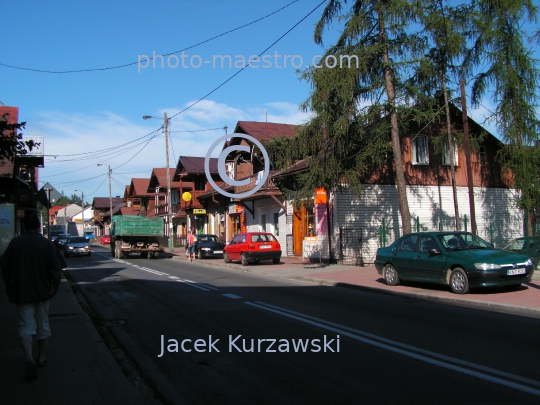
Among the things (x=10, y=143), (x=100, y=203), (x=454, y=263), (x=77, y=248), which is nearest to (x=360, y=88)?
(x=454, y=263)

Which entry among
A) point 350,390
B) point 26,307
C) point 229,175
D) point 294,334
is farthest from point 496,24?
point 229,175

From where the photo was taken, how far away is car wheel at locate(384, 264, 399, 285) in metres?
14.4

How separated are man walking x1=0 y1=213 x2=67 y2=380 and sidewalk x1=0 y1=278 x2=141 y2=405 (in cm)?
30

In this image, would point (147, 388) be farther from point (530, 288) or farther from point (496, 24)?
point (496, 24)

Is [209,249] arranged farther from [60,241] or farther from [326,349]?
[326,349]

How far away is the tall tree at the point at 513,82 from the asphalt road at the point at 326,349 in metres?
10.5

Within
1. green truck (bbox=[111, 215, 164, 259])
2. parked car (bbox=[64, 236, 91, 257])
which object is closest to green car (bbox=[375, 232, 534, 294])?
green truck (bbox=[111, 215, 164, 259])

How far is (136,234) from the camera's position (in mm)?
30578

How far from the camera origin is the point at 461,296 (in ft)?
38.6

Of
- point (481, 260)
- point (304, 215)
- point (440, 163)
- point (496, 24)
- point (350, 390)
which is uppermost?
point (496, 24)

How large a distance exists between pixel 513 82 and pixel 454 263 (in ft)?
31.4

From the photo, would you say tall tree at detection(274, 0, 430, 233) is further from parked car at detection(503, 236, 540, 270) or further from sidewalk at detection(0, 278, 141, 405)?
sidewalk at detection(0, 278, 141, 405)

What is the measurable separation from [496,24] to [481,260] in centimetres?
1088

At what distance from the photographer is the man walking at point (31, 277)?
5.68 metres
